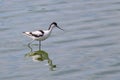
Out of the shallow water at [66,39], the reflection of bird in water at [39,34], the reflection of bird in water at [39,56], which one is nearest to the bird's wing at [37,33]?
the reflection of bird in water at [39,34]

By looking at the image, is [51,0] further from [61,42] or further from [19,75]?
[19,75]

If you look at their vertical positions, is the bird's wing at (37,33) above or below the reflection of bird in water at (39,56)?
above

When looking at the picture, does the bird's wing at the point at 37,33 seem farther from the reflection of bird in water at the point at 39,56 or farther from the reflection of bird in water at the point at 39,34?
the reflection of bird in water at the point at 39,56

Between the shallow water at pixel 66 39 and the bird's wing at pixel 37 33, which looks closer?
the shallow water at pixel 66 39

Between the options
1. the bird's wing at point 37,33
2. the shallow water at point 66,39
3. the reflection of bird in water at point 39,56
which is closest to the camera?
the shallow water at point 66,39

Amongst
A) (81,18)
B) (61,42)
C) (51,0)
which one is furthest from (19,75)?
(51,0)

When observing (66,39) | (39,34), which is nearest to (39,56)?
(39,34)

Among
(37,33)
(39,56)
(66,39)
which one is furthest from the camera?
(66,39)

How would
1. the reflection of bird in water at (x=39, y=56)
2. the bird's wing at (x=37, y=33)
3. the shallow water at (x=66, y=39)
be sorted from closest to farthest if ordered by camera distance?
the shallow water at (x=66, y=39), the reflection of bird in water at (x=39, y=56), the bird's wing at (x=37, y=33)

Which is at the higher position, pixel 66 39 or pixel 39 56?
pixel 66 39

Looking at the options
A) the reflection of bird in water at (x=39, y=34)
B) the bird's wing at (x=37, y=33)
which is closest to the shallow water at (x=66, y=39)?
the reflection of bird in water at (x=39, y=34)

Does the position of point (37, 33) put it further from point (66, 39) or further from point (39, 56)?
point (66, 39)

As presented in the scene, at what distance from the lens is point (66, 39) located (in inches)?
1156

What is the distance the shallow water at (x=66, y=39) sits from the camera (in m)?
24.8
